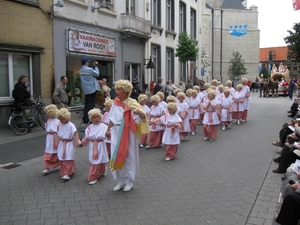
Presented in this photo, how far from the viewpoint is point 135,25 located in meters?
18.0

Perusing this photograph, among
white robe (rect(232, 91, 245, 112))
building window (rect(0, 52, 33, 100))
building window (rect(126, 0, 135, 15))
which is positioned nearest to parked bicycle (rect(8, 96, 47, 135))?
building window (rect(0, 52, 33, 100))

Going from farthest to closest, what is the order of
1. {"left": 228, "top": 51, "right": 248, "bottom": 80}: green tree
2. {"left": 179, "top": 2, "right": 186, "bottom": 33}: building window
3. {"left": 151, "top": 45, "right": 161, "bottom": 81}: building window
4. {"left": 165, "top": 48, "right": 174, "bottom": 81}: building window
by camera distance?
{"left": 228, "top": 51, "right": 248, "bottom": 80}: green tree < {"left": 179, "top": 2, "right": 186, "bottom": 33}: building window < {"left": 165, "top": 48, "right": 174, "bottom": 81}: building window < {"left": 151, "top": 45, "right": 161, "bottom": 81}: building window

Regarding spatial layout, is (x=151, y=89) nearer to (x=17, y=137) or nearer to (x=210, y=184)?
(x=17, y=137)

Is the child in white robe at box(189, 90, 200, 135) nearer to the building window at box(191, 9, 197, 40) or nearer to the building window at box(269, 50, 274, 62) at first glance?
the building window at box(191, 9, 197, 40)

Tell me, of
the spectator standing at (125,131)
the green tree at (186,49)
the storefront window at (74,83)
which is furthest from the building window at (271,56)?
the spectator standing at (125,131)

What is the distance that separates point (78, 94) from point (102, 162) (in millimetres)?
9606

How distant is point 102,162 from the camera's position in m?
6.13

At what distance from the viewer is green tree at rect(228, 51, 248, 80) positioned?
52.9 meters

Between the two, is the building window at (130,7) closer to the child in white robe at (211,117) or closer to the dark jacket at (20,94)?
the dark jacket at (20,94)

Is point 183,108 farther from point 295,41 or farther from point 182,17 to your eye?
point 182,17

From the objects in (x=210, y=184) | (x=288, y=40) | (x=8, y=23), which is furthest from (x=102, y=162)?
(x=288, y=40)

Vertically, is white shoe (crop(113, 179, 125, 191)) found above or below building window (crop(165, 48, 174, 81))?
below

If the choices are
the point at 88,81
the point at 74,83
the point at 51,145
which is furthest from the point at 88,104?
the point at 51,145

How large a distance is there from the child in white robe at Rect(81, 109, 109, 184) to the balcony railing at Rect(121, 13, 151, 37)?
38.8ft
